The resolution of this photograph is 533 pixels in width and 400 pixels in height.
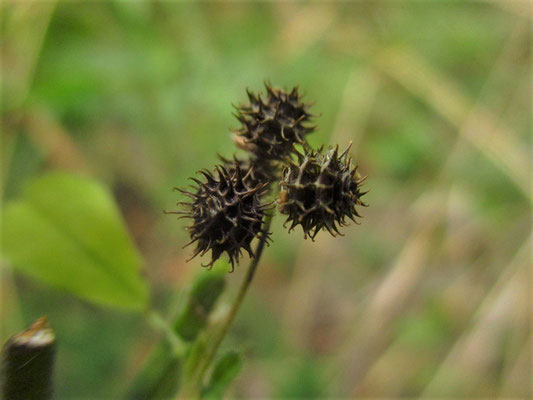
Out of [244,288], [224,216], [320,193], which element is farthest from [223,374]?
[320,193]

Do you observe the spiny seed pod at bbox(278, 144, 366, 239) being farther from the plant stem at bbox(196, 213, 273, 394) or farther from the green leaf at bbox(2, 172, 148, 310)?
the green leaf at bbox(2, 172, 148, 310)

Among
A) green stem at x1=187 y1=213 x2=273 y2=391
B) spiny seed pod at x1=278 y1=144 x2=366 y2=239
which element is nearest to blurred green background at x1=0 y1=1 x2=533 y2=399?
green stem at x1=187 y1=213 x2=273 y2=391

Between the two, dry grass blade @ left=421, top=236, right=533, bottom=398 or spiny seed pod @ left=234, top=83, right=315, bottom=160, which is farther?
dry grass blade @ left=421, top=236, right=533, bottom=398

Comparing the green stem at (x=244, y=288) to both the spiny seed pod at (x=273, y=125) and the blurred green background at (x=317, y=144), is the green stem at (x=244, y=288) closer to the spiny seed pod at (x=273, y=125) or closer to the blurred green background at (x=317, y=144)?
the spiny seed pod at (x=273, y=125)

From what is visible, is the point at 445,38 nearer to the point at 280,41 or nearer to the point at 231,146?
the point at 280,41

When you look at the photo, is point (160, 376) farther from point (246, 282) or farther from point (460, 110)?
point (460, 110)

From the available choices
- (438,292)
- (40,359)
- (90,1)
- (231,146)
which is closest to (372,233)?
(438,292)
